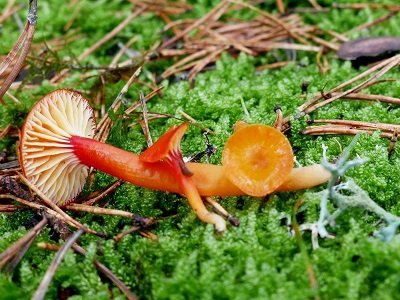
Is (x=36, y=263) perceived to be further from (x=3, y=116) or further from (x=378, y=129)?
(x=378, y=129)

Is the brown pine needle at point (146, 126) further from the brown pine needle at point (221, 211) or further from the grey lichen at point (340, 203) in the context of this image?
the grey lichen at point (340, 203)

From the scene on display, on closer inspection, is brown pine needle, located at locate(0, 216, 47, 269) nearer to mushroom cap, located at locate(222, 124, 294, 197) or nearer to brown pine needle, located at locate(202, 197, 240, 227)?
brown pine needle, located at locate(202, 197, 240, 227)

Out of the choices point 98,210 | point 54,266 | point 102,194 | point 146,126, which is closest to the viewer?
point 54,266

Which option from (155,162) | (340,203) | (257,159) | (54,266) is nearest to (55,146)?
(155,162)

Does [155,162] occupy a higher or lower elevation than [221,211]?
higher

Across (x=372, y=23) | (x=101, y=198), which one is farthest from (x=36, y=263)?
(x=372, y=23)

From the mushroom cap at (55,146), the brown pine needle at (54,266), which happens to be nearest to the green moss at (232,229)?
the brown pine needle at (54,266)

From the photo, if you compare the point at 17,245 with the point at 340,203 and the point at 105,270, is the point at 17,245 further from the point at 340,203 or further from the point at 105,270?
the point at 340,203
